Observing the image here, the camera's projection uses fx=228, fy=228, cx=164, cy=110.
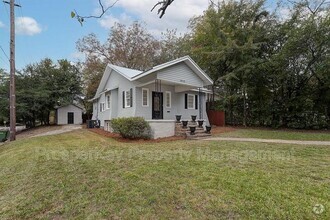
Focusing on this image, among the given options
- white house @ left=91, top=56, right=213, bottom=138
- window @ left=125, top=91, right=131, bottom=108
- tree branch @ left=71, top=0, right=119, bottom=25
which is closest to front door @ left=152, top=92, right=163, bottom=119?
white house @ left=91, top=56, right=213, bottom=138

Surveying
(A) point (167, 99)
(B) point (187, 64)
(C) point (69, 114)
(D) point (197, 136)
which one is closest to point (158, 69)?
(B) point (187, 64)

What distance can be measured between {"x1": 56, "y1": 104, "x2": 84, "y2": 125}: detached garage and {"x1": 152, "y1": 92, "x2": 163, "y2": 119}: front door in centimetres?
1684

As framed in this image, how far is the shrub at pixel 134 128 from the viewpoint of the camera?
11.1 m

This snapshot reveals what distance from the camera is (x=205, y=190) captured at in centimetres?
406

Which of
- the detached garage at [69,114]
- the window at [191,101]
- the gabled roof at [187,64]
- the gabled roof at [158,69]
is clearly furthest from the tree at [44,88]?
the window at [191,101]

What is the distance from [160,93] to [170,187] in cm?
1147

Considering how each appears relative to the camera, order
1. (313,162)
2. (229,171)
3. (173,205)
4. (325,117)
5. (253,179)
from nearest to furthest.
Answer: (173,205), (253,179), (229,171), (313,162), (325,117)

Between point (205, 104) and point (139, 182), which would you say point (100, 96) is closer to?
point (205, 104)

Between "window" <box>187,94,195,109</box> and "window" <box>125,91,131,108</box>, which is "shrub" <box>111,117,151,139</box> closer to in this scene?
"window" <box>125,91,131,108</box>

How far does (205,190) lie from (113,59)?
26635mm

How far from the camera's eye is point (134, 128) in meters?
11.1

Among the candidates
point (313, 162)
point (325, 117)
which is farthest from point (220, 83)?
point (313, 162)

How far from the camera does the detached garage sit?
27.3 metres

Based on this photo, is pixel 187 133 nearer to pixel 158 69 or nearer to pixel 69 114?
pixel 158 69
